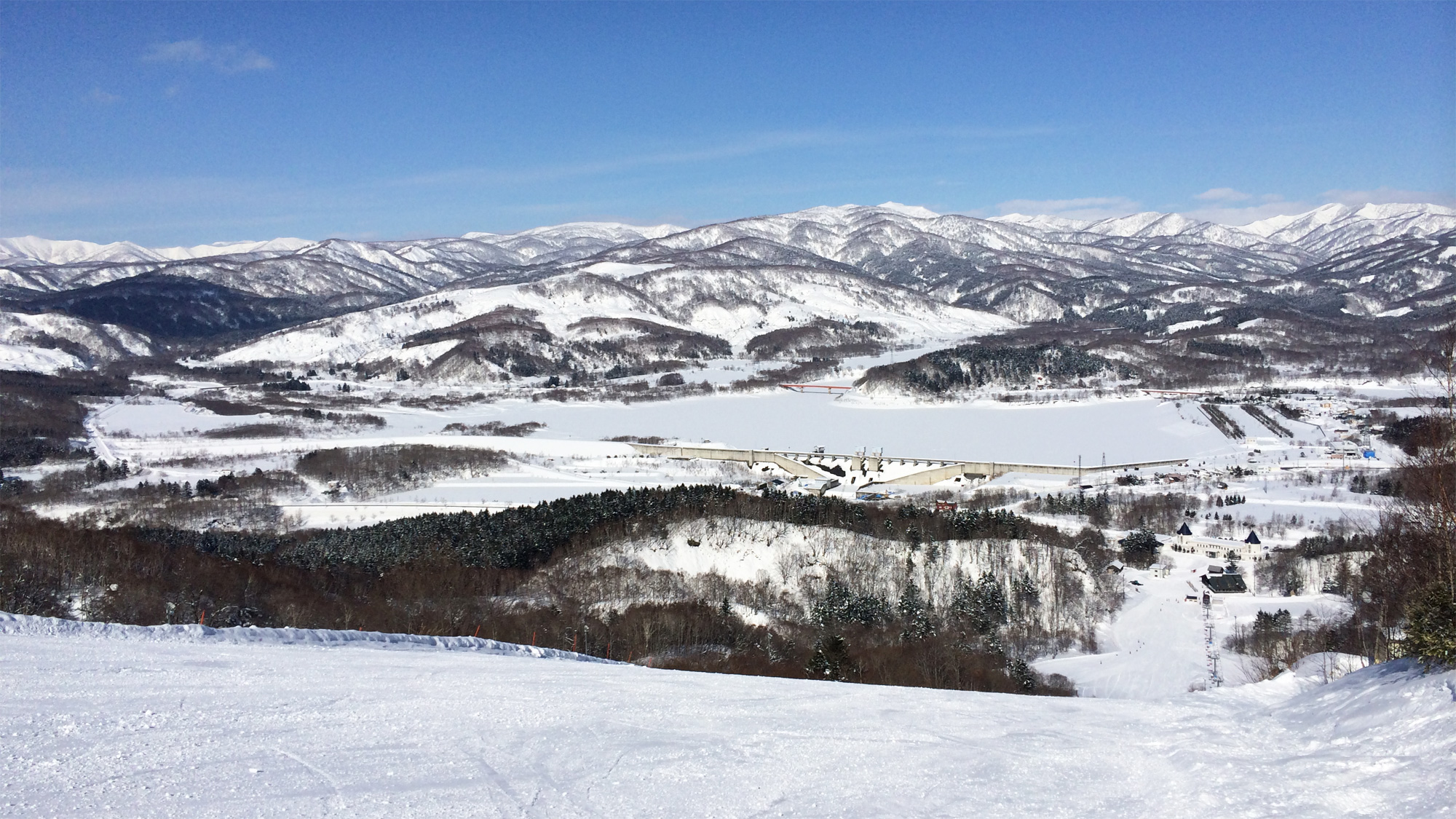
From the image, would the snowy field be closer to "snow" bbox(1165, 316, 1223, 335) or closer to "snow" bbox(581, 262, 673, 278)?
"snow" bbox(1165, 316, 1223, 335)

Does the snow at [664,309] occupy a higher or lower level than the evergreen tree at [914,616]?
higher

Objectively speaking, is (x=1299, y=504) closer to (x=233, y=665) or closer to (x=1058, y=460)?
(x=1058, y=460)

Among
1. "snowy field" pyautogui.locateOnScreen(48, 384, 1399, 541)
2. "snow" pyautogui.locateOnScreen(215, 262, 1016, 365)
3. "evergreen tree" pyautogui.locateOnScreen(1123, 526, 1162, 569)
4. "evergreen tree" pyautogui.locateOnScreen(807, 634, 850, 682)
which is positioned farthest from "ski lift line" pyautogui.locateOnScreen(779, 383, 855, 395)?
"evergreen tree" pyautogui.locateOnScreen(807, 634, 850, 682)

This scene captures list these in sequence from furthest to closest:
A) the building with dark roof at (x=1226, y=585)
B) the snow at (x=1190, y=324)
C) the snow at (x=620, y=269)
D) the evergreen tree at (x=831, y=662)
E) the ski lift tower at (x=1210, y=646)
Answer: the snow at (x=620, y=269) → the snow at (x=1190, y=324) → the building with dark roof at (x=1226, y=585) → the ski lift tower at (x=1210, y=646) → the evergreen tree at (x=831, y=662)

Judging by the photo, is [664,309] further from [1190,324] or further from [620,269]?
[1190,324]

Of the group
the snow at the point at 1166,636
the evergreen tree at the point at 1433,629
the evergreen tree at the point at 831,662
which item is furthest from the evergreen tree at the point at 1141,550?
the evergreen tree at the point at 1433,629

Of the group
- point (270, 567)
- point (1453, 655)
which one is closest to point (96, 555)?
point (270, 567)

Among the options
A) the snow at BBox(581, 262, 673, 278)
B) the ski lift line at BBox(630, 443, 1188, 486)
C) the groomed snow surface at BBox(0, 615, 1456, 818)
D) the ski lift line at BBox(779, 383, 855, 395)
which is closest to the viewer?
the groomed snow surface at BBox(0, 615, 1456, 818)

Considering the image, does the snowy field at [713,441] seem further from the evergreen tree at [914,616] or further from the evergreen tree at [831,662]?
the evergreen tree at [831,662]
